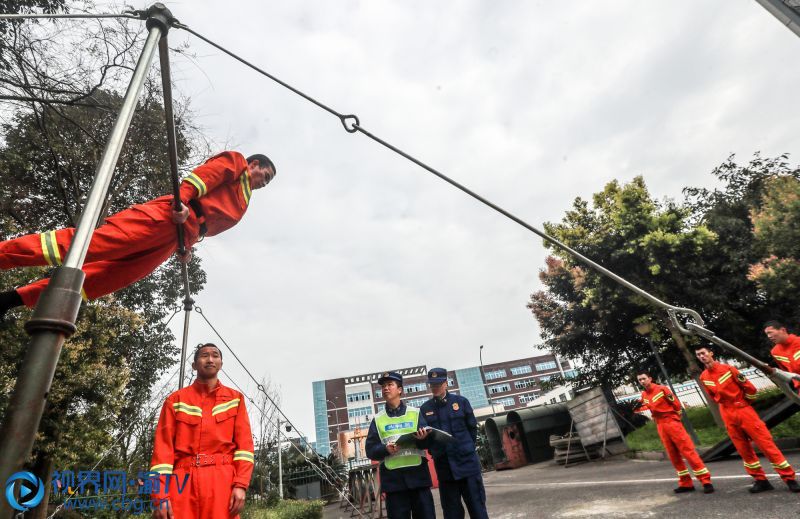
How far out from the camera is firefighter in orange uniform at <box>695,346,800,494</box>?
194 inches

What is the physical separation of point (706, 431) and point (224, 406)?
1598 centimetres

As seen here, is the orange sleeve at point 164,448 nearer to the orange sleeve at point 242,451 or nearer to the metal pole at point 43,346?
the orange sleeve at point 242,451

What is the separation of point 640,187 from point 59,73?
1567 cm

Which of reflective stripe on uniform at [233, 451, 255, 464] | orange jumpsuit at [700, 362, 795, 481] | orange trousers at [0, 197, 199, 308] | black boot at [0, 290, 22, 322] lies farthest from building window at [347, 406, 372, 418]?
black boot at [0, 290, 22, 322]

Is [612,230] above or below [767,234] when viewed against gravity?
above

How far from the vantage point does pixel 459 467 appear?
13.9ft

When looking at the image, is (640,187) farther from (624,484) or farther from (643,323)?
(624,484)

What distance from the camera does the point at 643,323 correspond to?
1322 centimetres

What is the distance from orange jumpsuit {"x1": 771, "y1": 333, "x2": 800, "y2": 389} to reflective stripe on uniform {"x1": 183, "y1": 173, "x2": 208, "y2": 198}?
720cm

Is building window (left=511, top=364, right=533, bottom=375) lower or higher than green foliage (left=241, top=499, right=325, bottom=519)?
higher

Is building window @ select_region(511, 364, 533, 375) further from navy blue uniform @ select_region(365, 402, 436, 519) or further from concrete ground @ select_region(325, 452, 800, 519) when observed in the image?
navy blue uniform @ select_region(365, 402, 436, 519)

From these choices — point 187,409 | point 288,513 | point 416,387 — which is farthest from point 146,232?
point 416,387

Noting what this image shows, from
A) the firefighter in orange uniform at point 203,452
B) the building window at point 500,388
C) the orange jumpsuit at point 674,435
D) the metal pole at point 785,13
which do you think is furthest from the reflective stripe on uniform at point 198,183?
the building window at point 500,388

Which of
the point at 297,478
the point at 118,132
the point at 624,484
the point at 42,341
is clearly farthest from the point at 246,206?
the point at 297,478
